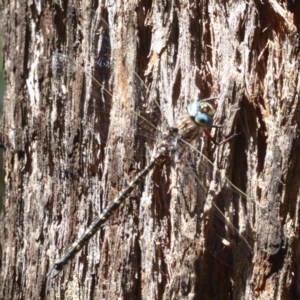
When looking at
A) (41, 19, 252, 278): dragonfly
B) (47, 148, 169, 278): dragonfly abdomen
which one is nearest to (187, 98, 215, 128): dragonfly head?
(41, 19, 252, 278): dragonfly

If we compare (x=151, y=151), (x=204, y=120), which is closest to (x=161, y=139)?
(x=151, y=151)

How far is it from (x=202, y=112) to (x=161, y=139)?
25 cm

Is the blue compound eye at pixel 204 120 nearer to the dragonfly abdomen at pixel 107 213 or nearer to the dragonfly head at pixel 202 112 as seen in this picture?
the dragonfly head at pixel 202 112

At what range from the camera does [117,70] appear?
6.35ft

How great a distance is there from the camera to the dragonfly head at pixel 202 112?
183cm

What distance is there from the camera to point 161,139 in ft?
6.62

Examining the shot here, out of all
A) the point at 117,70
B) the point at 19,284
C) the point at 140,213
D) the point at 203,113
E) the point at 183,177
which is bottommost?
the point at 19,284

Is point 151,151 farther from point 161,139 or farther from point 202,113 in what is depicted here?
point 202,113

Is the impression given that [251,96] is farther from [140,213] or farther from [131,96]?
[140,213]

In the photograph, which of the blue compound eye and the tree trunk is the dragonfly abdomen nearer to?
the tree trunk

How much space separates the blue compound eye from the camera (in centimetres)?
183

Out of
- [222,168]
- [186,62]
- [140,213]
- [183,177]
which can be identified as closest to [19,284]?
[140,213]

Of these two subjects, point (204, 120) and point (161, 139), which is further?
point (161, 139)

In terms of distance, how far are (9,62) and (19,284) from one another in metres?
0.84
